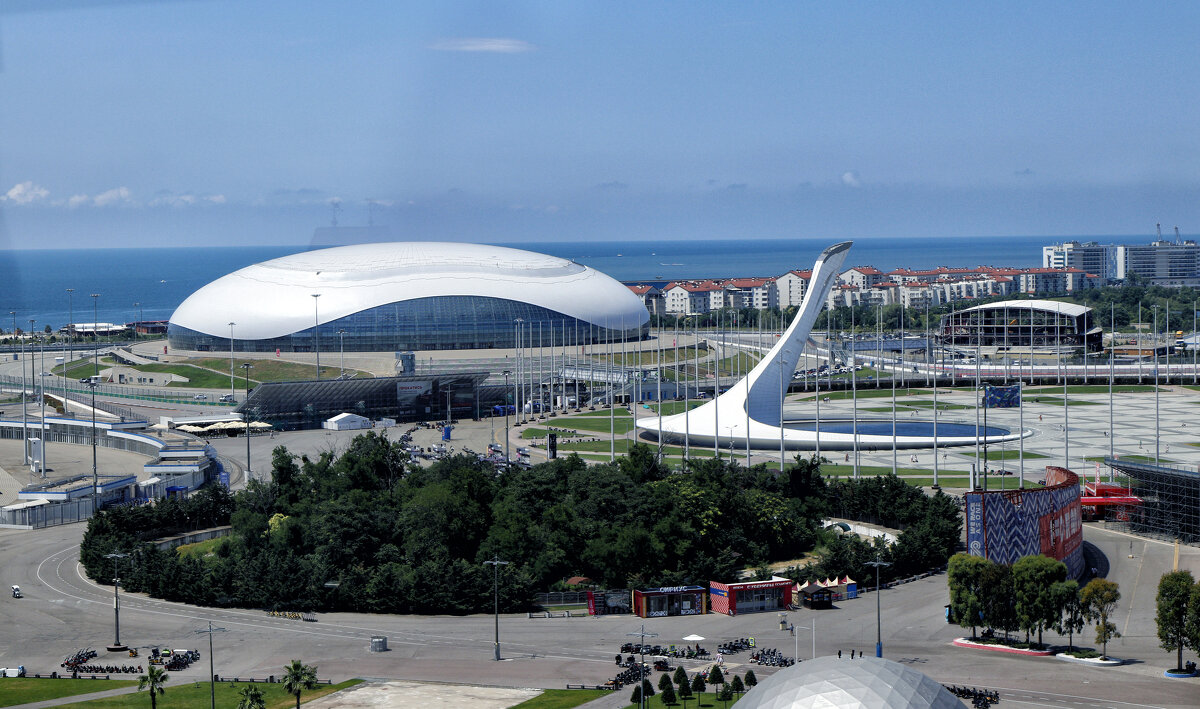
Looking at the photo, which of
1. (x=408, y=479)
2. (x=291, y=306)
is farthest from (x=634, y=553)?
(x=291, y=306)

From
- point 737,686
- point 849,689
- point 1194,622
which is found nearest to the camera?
point 849,689

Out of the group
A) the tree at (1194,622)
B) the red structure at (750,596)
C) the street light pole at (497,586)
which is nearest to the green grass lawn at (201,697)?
the street light pole at (497,586)

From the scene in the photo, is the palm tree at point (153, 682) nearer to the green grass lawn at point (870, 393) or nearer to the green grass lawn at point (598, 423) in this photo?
the green grass lawn at point (598, 423)

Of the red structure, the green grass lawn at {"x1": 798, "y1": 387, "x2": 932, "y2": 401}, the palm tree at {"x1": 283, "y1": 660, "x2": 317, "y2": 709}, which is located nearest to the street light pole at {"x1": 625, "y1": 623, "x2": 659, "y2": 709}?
the red structure

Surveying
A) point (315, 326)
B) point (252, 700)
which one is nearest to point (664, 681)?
point (252, 700)

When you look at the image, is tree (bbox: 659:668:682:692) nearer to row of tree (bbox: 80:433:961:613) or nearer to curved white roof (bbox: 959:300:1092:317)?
row of tree (bbox: 80:433:961:613)

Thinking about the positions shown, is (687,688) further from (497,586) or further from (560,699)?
(497,586)

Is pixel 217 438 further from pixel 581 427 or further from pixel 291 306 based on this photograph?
pixel 291 306
